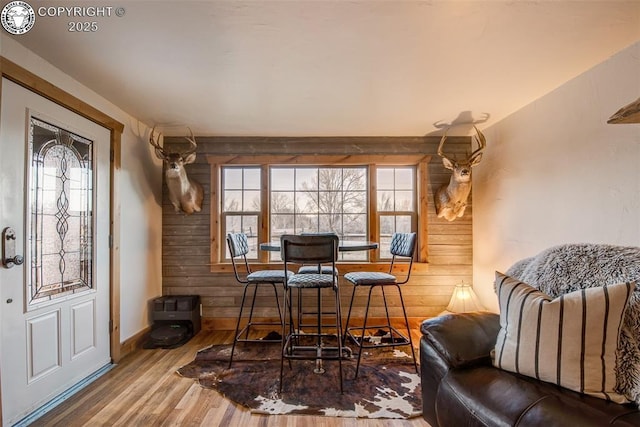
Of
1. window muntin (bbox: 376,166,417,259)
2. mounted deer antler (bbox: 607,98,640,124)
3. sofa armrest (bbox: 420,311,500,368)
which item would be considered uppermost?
mounted deer antler (bbox: 607,98,640,124)

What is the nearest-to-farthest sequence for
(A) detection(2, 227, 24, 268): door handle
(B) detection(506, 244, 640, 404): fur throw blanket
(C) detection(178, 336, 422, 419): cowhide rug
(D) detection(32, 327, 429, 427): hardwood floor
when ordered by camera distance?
(B) detection(506, 244, 640, 404): fur throw blanket → (A) detection(2, 227, 24, 268): door handle → (D) detection(32, 327, 429, 427): hardwood floor → (C) detection(178, 336, 422, 419): cowhide rug

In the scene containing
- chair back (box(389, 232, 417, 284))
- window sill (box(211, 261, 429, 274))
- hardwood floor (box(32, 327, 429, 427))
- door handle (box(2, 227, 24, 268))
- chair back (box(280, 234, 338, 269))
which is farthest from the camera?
window sill (box(211, 261, 429, 274))

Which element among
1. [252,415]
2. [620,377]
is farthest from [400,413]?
[620,377]

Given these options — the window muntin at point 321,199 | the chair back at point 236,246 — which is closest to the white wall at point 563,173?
the window muntin at point 321,199

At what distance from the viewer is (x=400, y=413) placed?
195cm

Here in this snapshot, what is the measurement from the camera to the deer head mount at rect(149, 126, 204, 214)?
10.0 feet

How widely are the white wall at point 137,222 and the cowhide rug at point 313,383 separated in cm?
86

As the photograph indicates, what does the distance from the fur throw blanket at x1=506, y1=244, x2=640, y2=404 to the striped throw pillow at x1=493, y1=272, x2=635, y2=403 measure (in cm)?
4

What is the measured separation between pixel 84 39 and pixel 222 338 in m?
2.86

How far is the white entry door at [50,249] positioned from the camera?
1763mm

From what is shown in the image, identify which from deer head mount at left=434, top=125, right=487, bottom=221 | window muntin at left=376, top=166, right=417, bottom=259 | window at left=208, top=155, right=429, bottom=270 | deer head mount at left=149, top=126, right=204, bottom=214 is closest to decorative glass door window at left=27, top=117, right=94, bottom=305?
deer head mount at left=149, top=126, right=204, bottom=214

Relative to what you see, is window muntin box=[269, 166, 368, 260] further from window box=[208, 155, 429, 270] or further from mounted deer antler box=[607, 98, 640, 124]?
mounted deer antler box=[607, 98, 640, 124]

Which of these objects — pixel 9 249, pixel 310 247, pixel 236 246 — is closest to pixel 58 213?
pixel 9 249

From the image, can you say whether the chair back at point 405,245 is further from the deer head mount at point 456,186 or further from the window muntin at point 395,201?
the deer head mount at point 456,186
